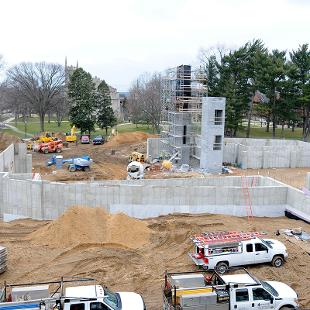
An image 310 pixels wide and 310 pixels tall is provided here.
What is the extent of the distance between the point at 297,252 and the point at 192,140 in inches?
798

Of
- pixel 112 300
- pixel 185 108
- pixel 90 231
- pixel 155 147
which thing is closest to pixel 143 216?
pixel 90 231

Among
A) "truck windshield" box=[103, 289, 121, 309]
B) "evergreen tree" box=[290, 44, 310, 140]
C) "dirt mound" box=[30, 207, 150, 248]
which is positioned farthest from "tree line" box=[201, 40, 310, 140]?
"truck windshield" box=[103, 289, 121, 309]

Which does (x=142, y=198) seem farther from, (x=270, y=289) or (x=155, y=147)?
(x=155, y=147)

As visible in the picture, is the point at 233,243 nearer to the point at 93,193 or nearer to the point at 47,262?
the point at 47,262

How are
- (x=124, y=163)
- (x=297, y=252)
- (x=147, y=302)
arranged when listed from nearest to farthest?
(x=147, y=302) < (x=297, y=252) < (x=124, y=163)

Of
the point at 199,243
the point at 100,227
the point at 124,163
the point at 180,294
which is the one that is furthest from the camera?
the point at 124,163

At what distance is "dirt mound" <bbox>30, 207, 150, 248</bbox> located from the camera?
18750 millimetres

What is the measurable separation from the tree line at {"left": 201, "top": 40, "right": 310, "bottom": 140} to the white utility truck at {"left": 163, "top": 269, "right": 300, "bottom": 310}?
37.9 meters

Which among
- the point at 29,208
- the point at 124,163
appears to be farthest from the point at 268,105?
the point at 29,208

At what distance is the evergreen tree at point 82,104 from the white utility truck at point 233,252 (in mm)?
Result: 43094

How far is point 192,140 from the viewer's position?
123 ft

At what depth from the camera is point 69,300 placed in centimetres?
1144

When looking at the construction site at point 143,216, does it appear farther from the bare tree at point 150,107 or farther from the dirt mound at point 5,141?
the bare tree at point 150,107

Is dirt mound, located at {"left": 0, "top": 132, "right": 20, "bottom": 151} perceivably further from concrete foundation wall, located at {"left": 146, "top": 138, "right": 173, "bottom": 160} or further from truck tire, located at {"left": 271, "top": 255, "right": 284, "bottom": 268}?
truck tire, located at {"left": 271, "top": 255, "right": 284, "bottom": 268}
